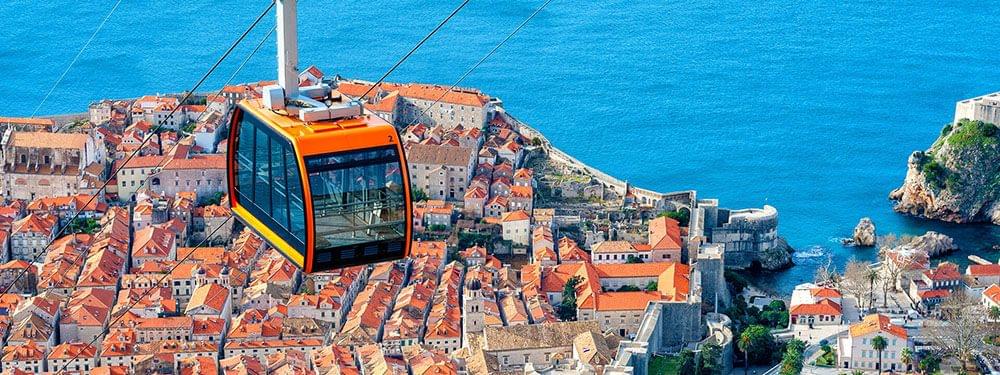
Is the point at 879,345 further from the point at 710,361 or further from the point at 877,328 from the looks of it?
the point at 710,361

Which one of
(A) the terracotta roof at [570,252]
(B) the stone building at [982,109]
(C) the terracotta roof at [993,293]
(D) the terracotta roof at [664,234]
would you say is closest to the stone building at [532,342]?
(A) the terracotta roof at [570,252]

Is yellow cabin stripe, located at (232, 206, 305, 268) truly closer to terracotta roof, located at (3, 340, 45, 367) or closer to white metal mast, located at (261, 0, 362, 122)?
white metal mast, located at (261, 0, 362, 122)

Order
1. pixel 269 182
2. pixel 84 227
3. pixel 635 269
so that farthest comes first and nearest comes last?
pixel 84 227, pixel 635 269, pixel 269 182

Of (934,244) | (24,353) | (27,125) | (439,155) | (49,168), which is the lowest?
(24,353)

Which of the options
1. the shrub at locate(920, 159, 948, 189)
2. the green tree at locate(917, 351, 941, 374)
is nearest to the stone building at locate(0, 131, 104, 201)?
the green tree at locate(917, 351, 941, 374)

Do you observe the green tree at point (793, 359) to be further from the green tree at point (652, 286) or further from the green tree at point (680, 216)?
the green tree at point (680, 216)

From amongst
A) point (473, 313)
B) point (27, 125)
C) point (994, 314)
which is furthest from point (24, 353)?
point (994, 314)
